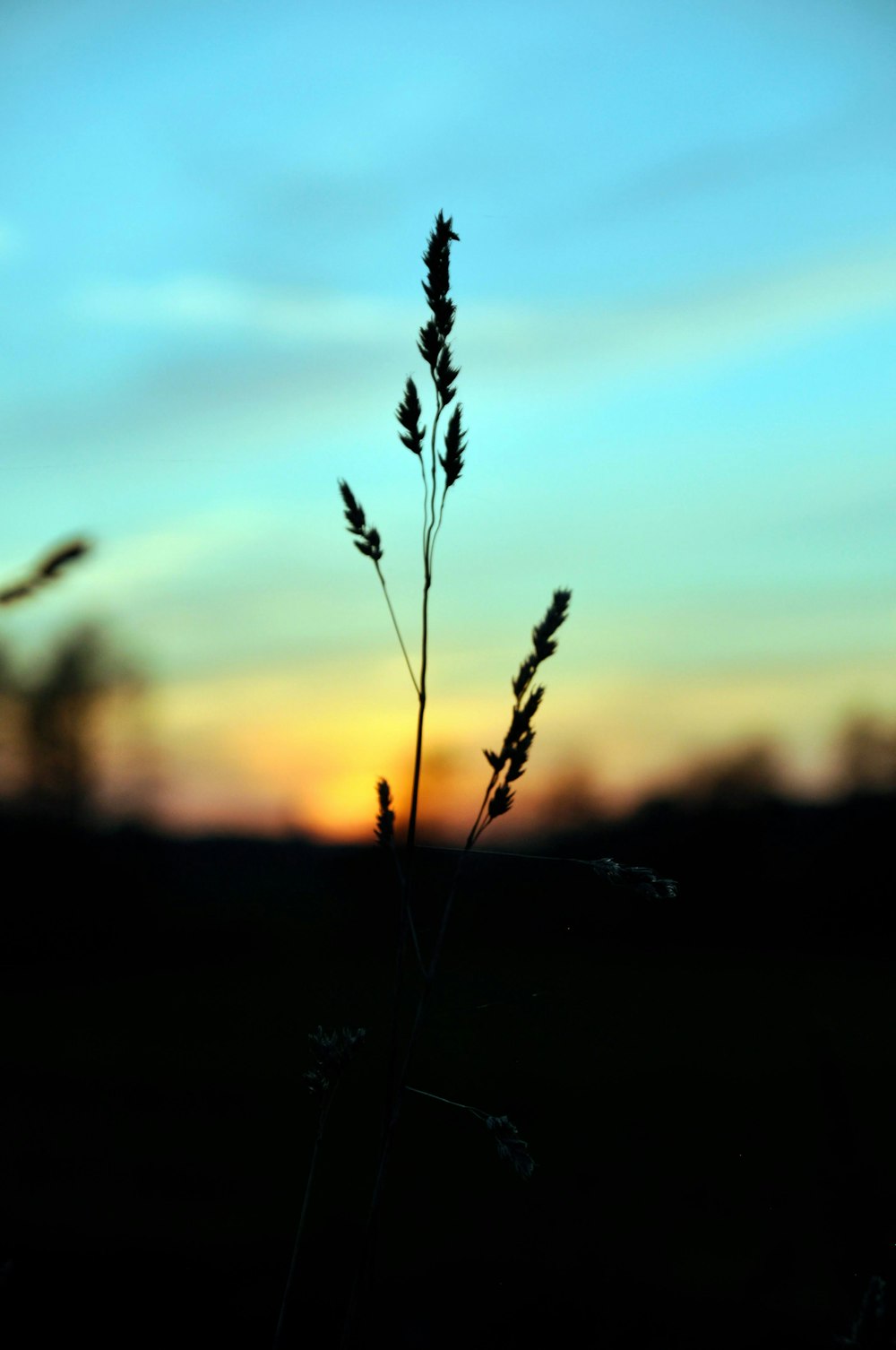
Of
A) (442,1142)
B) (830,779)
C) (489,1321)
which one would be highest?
(830,779)

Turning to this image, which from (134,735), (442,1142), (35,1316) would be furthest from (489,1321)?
(134,735)

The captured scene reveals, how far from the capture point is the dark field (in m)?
1.56

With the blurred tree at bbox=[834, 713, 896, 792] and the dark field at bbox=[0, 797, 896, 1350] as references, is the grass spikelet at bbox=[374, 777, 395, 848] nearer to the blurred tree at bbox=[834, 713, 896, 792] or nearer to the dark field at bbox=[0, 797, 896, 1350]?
the dark field at bbox=[0, 797, 896, 1350]

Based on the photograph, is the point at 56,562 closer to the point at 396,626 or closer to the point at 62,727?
the point at 396,626

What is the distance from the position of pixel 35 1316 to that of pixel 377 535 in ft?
4.54

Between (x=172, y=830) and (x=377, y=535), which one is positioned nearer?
(x=377, y=535)

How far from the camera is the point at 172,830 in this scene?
189 cm

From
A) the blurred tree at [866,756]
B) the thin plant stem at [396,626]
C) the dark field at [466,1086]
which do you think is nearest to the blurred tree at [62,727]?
the dark field at [466,1086]

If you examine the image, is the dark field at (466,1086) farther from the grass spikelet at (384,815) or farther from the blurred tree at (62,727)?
the grass spikelet at (384,815)

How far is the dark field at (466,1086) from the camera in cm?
156

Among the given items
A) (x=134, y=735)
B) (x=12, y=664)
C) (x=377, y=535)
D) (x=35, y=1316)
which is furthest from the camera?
(x=134, y=735)

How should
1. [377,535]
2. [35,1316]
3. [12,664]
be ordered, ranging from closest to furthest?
[377,535] → [35,1316] → [12,664]

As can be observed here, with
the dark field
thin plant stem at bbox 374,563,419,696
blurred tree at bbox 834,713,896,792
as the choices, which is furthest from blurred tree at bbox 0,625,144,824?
blurred tree at bbox 834,713,896,792

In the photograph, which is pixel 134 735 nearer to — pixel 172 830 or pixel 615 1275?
pixel 172 830
